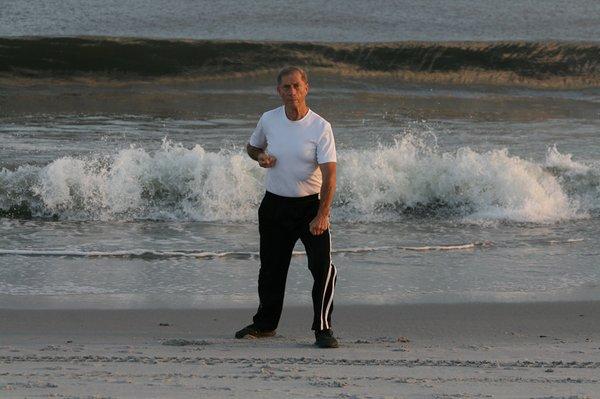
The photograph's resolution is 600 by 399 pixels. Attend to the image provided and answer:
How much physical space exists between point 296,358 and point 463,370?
77 cm

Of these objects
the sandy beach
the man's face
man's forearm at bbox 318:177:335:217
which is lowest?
the sandy beach

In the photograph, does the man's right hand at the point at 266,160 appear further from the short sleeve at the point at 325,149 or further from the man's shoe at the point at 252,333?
the man's shoe at the point at 252,333

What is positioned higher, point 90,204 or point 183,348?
point 90,204

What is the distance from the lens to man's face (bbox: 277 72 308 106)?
5.54 m

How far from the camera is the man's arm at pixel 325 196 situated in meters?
5.58

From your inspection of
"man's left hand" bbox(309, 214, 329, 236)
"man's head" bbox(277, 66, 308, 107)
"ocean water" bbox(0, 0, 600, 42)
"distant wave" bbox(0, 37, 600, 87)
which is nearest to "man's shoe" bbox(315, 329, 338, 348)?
"man's left hand" bbox(309, 214, 329, 236)

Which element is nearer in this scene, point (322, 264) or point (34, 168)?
point (322, 264)

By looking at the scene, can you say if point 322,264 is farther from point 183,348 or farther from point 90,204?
point 90,204

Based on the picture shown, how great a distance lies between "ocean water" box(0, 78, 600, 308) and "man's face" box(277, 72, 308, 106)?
5.69 feet

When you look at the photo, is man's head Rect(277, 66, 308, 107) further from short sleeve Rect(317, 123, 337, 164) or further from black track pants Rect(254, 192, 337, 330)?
black track pants Rect(254, 192, 337, 330)

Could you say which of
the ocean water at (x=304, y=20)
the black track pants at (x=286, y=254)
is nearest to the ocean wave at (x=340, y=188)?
the black track pants at (x=286, y=254)

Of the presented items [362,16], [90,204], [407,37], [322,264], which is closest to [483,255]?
[322,264]

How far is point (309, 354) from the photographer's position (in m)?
5.56

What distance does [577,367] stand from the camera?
523 centimetres
